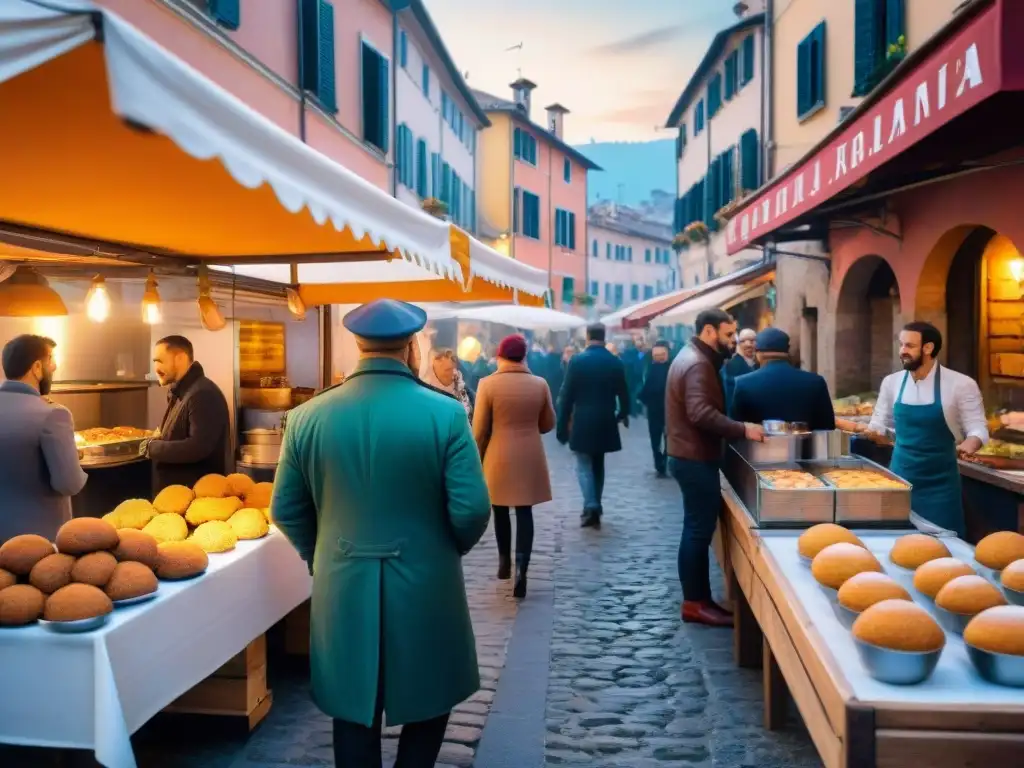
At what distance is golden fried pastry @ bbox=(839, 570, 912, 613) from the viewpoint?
292 cm

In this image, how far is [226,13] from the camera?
9.71 meters

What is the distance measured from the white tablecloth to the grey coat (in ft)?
3.12

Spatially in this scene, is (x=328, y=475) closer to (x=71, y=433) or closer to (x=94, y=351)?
(x=71, y=433)

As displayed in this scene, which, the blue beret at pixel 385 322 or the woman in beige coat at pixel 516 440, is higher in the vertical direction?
the blue beret at pixel 385 322

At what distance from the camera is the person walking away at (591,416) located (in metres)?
9.23

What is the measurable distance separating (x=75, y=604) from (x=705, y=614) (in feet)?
13.6

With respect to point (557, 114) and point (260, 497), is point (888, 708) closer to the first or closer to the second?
point (260, 497)

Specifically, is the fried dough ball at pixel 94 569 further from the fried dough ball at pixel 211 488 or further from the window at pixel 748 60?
the window at pixel 748 60

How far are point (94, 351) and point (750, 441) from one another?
6287mm

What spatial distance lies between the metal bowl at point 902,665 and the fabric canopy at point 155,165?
2290mm

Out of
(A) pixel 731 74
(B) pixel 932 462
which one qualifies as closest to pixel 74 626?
(B) pixel 932 462

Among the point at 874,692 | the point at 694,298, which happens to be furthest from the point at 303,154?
the point at 694,298

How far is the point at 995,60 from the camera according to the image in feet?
12.8

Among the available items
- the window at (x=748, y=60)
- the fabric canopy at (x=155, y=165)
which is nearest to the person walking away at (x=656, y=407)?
the fabric canopy at (x=155, y=165)
